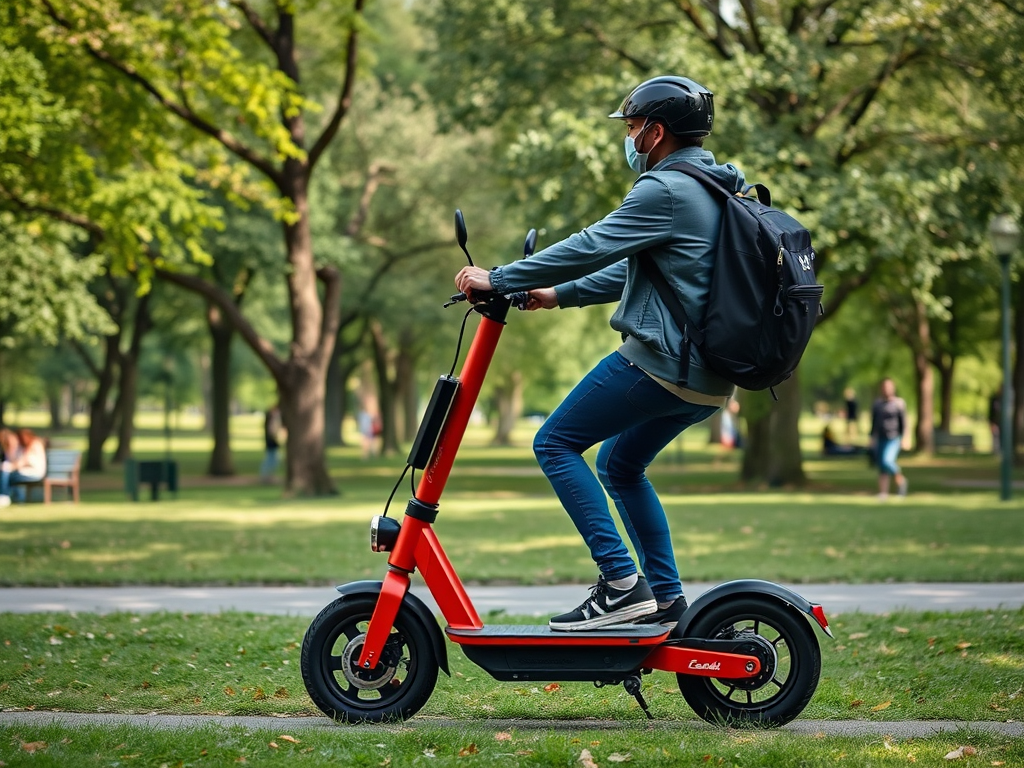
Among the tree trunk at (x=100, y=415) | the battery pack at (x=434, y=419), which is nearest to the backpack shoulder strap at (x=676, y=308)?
the battery pack at (x=434, y=419)

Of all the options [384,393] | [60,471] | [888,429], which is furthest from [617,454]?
[384,393]

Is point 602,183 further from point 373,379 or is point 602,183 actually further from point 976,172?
point 373,379

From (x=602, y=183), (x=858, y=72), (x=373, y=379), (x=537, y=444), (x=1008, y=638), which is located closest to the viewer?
(x=537, y=444)

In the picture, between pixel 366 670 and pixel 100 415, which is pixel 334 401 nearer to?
pixel 100 415

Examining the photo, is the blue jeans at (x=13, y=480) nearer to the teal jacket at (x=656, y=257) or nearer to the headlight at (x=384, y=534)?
the headlight at (x=384, y=534)

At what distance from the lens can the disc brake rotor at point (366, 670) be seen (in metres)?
4.70

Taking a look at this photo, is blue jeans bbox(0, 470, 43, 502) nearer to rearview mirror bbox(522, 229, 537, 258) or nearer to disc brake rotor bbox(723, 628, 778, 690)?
rearview mirror bbox(522, 229, 537, 258)

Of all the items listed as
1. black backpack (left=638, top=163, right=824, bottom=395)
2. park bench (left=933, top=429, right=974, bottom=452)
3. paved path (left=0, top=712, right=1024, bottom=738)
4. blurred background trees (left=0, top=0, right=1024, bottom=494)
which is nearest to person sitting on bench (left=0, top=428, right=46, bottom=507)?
blurred background trees (left=0, top=0, right=1024, bottom=494)

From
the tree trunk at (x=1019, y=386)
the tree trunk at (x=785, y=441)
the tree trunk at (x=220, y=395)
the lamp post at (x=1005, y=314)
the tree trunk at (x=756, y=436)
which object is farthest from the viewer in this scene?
the tree trunk at (x=1019, y=386)

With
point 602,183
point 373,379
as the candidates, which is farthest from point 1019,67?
point 373,379

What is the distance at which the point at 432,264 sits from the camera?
37.5 meters

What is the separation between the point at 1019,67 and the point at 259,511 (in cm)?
1328

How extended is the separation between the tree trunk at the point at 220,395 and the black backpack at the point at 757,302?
1063 inches

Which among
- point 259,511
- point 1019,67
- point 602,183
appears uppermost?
point 1019,67
